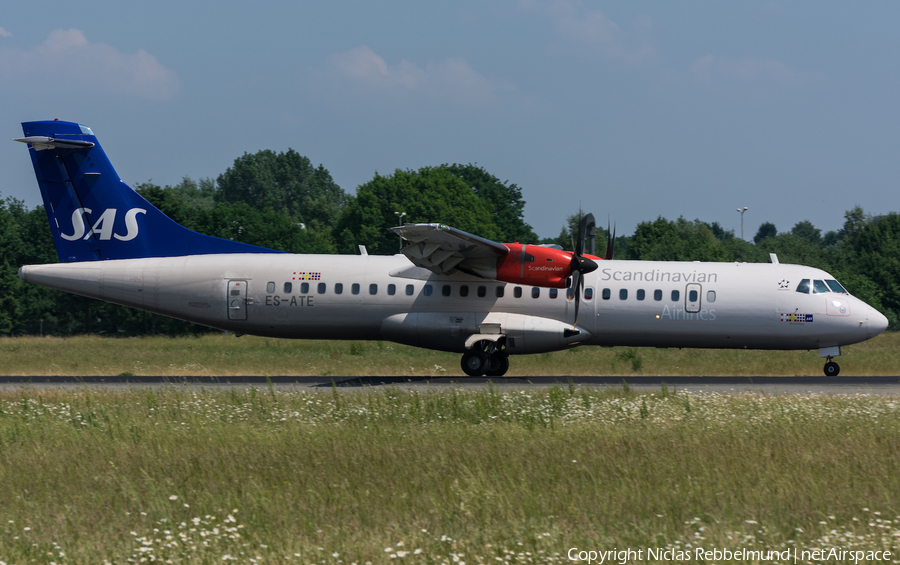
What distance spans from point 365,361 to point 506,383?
10.5 metres

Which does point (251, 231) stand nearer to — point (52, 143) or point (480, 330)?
point (52, 143)

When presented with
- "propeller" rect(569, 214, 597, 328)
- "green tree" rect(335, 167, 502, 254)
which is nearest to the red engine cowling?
"propeller" rect(569, 214, 597, 328)

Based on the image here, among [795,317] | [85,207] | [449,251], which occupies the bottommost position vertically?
[795,317]

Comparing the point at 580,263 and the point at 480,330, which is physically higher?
the point at 580,263

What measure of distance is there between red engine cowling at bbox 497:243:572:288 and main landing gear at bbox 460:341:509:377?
203 cm

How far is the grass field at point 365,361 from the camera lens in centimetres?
2573

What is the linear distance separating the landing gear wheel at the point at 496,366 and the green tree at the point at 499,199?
70.2 metres

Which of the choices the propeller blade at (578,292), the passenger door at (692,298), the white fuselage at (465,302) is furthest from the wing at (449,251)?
the passenger door at (692,298)

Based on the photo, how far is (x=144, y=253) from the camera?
23125mm

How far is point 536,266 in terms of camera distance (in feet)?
67.6

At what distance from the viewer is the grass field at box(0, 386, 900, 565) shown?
286 inches

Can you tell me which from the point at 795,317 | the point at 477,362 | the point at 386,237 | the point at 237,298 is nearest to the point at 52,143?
the point at 237,298

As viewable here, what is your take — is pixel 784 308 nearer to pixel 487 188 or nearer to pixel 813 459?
pixel 813 459

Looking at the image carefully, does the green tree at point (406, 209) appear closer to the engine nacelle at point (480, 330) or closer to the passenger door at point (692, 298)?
the engine nacelle at point (480, 330)
